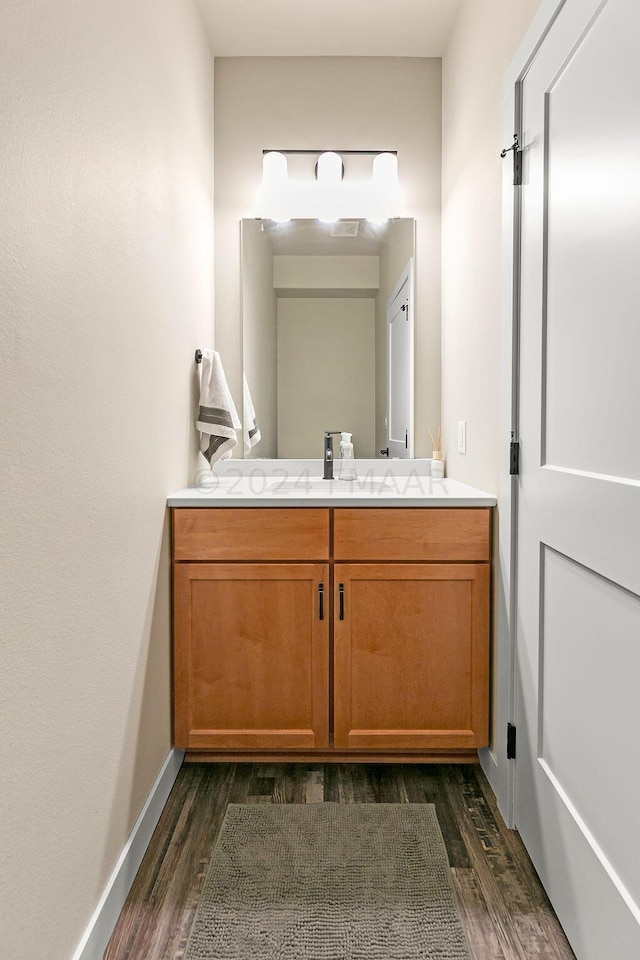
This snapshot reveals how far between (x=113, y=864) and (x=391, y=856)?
67 centimetres

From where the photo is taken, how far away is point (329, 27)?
231cm

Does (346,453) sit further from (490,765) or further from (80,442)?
(80,442)

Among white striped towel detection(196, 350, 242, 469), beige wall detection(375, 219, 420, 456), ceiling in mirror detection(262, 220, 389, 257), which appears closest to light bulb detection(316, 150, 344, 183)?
ceiling in mirror detection(262, 220, 389, 257)

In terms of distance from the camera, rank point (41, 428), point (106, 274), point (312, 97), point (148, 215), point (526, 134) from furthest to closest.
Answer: point (312, 97) → point (148, 215) → point (526, 134) → point (106, 274) → point (41, 428)

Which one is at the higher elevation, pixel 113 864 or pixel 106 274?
pixel 106 274

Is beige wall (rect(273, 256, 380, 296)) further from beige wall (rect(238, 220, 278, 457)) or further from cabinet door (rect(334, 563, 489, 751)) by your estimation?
cabinet door (rect(334, 563, 489, 751))

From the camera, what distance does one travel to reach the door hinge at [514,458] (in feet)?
5.31

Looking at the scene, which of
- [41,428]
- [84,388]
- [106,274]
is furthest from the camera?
[106,274]

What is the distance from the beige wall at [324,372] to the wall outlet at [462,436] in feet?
1.37

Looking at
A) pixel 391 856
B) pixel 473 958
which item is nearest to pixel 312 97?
pixel 391 856

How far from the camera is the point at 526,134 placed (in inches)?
59.6

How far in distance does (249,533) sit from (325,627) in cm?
37

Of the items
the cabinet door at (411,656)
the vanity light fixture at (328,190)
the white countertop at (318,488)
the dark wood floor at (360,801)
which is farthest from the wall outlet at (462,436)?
the dark wood floor at (360,801)

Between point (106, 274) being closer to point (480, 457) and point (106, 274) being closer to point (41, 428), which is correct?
point (41, 428)
